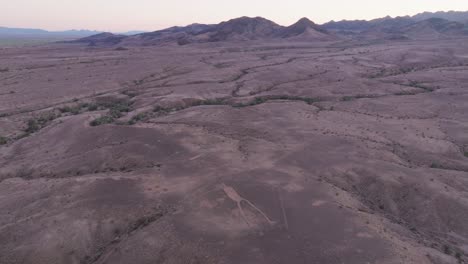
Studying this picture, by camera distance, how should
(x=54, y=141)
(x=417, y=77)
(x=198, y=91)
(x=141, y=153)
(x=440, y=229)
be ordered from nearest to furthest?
(x=440, y=229) → (x=141, y=153) → (x=54, y=141) → (x=198, y=91) → (x=417, y=77)

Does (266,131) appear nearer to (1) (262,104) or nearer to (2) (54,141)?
(1) (262,104)

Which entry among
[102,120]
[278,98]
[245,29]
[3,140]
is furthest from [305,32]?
[3,140]

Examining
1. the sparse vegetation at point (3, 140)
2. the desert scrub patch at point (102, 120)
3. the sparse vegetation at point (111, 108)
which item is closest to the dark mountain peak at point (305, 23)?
the sparse vegetation at point (111, 108)

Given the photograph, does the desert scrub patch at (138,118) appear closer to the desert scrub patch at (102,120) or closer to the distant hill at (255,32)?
the desert scrub patch at (102,120)

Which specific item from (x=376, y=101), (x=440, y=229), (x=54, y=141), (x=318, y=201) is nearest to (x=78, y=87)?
(x=54, y=141)

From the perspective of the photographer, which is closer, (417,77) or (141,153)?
(141,153)

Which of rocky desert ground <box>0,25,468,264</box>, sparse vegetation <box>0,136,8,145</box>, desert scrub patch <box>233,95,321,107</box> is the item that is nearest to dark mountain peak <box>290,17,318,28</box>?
rocky desert ground <box>0,25,468,264</box>

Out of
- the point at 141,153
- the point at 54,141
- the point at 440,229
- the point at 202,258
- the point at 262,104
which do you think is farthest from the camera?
the point at 262,104

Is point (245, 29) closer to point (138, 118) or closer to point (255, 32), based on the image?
Answer: point (255, 32)
